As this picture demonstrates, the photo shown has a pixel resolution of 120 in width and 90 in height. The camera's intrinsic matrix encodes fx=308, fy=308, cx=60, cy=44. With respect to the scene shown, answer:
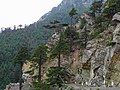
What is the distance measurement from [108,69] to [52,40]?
3743 cm

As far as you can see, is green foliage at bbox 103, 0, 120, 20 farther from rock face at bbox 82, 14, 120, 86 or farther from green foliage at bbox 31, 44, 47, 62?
green foliage at bbox 31, 44, 47, 62

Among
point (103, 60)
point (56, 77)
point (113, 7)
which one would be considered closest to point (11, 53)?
point (113, 7)

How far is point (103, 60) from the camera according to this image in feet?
180

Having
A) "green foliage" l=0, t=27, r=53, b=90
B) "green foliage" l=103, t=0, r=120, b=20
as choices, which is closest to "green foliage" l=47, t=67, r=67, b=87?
"green foliage" l=103, t=0, r=120, b=20

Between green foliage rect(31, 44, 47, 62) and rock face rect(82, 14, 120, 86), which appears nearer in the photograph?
rock face rect(82, 14, 120, 86)

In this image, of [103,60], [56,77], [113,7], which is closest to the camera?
[56,77]

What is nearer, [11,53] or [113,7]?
[113,7]

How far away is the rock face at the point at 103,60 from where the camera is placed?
1859 inches

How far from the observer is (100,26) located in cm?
6975

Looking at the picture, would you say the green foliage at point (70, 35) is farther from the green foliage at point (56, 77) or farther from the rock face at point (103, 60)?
the green foliage at point (56, 77)

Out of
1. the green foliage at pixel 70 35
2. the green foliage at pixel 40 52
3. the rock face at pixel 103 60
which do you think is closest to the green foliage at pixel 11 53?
the green foliage at pixel 70 35

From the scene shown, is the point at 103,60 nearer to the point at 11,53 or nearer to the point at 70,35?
the point at 70,35

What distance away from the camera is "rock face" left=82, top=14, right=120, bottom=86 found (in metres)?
47.2

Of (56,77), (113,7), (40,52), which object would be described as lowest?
(56,77)
